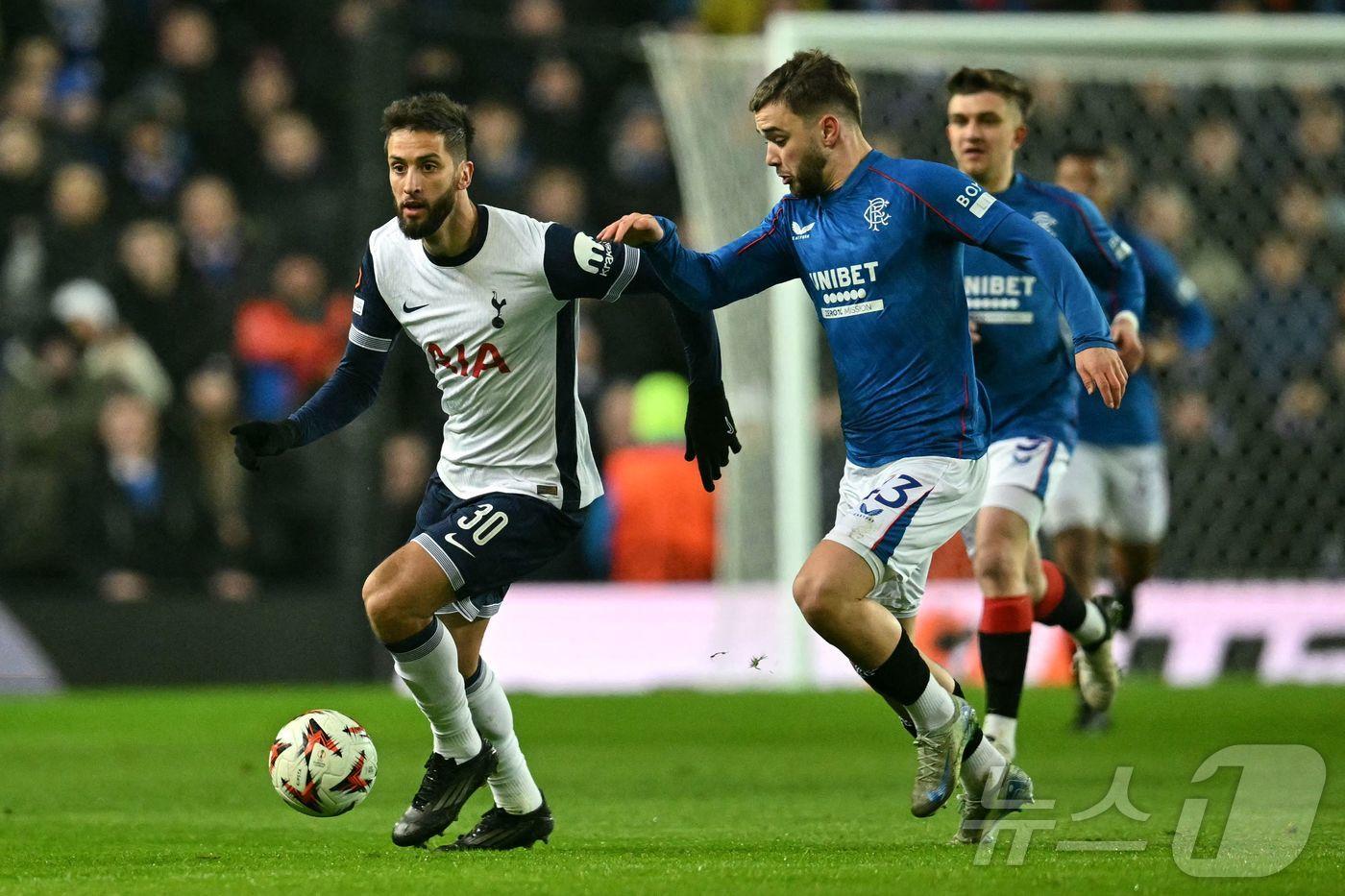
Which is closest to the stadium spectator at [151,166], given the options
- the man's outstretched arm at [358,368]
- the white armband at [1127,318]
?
the man's outstretched arm at [358,368]

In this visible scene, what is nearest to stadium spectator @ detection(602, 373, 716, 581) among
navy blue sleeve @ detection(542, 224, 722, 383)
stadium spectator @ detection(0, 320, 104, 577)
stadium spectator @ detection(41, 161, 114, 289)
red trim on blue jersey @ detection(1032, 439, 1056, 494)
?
stadium spectator @ detection(0, 320, 104, 577)

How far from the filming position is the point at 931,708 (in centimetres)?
571

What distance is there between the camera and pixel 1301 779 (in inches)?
311

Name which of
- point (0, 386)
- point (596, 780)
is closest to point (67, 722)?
point (0, 386)

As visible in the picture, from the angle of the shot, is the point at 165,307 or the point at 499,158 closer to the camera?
the point at 165,307

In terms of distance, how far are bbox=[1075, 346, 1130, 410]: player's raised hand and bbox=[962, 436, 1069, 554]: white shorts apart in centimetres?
219

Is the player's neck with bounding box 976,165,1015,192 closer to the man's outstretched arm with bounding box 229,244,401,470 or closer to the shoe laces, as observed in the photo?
the man's outstretched arm with bounding box 229,244,401,470

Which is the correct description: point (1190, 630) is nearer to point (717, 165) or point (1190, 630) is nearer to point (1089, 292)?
point (717, 165)

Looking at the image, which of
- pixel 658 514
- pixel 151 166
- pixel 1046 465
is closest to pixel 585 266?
pixel 1046 465

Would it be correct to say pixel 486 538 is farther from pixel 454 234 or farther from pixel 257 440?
pixel 454 234

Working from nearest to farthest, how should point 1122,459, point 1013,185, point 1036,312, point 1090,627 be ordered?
point 1036,312
point 1013,185
point 1090,627
point 1122,459

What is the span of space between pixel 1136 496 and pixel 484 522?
4.87 metres

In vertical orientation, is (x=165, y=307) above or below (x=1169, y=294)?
below

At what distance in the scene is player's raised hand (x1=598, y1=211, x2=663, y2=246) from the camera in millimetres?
5895
